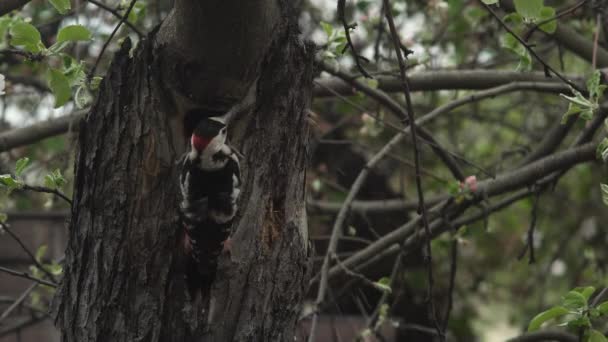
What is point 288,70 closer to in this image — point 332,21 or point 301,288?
point 301,288

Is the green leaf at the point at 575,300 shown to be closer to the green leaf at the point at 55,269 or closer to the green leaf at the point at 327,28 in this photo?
the green leaf at the point at 327,28

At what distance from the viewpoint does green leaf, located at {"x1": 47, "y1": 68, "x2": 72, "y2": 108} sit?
2451 mm

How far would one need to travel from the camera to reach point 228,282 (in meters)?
2.56

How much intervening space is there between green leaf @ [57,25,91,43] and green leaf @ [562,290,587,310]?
1.68m

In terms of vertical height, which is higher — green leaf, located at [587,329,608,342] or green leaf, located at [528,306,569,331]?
green leaf, located at [528,306,569,331]

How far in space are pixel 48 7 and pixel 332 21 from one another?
179cm

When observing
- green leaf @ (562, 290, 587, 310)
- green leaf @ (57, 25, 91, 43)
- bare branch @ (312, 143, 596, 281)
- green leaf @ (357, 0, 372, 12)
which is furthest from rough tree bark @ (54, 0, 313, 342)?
green leaf @ (357, 0, 372, 12)

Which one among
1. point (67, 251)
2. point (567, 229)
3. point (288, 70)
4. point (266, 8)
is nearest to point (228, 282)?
point (67, 251)

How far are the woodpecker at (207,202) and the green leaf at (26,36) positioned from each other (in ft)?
1.79

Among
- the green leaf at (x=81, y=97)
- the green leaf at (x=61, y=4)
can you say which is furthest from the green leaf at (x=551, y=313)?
the green leaf at (x=61, y=4)

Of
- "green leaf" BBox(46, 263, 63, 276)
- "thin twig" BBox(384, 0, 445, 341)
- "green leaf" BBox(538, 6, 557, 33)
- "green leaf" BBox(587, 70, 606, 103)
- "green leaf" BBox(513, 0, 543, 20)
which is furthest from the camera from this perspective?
"green leaf" BBox(46, 263, 63, 276)

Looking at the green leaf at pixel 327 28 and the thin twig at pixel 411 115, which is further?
the green leaf at pixel 327 28

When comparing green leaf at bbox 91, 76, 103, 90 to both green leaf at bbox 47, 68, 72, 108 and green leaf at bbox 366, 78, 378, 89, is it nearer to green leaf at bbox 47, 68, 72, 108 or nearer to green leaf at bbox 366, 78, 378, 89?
green leaf at bbox 47, 68, 72, 108

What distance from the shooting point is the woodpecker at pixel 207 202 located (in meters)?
2.46
